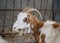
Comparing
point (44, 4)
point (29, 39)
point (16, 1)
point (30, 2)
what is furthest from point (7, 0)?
point (29, 39)

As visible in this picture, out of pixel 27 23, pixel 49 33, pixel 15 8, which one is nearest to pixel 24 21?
pixel 27 23

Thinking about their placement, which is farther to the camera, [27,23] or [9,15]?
[9,15]

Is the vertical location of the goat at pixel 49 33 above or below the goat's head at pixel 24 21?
below

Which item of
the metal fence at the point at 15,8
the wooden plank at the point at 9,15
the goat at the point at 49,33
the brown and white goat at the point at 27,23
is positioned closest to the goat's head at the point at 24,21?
the brown and white goat at the point at 27,23

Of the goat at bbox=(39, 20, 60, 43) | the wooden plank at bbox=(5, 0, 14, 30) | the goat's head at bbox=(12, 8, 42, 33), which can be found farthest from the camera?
the wooden plank at bbox=(5, 0, 14, 30)

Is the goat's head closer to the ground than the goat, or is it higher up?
higher up

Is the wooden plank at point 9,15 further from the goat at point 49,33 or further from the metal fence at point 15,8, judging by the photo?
the goat at point 49,33

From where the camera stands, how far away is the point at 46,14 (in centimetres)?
480

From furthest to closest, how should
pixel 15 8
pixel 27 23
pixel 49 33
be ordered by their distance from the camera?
1. pixel 15 8
2. pixel 27 23
3. pixel 49 33

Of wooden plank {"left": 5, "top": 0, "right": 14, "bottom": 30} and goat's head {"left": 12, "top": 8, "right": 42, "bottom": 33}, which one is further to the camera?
wooden plank {"left": 5, "top": 0, "right": 14, "bottom": 30}

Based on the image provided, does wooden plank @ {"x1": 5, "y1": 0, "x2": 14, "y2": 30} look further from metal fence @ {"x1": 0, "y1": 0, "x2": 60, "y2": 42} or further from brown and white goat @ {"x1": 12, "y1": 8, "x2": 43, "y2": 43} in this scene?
brown and white goat @ {"x1": 12, "y1": 8, "x2": 43, "y2": 43}

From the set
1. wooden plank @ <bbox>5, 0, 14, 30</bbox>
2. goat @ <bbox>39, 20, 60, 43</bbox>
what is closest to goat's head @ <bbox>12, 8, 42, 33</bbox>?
goat @ <bbox>39, 20, 60, 43</bbox>

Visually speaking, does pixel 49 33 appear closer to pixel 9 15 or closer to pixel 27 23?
pixel 27 23

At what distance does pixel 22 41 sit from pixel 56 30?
0.99 m
